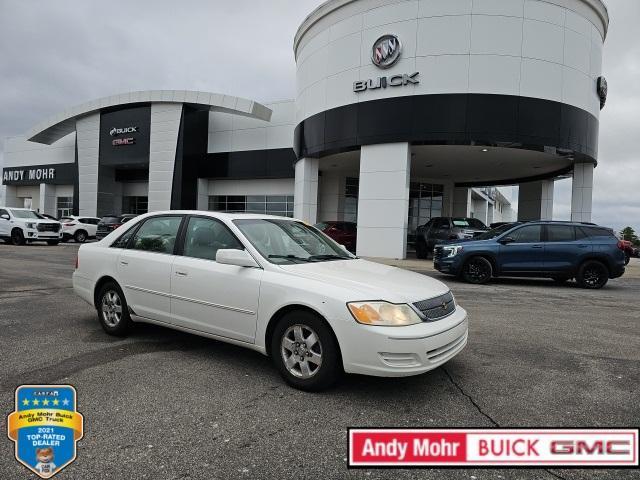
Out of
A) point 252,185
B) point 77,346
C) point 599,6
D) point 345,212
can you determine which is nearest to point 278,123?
point 252,185

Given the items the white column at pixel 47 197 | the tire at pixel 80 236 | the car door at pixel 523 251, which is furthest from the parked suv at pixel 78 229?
the car door at pixel 523 251

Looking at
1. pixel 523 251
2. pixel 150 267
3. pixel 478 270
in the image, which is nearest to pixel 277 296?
pixel 150 267

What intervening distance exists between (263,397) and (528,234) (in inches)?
378

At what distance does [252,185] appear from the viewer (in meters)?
30.2

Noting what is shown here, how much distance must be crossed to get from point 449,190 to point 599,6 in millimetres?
13417

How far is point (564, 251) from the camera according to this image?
10828 millimetres

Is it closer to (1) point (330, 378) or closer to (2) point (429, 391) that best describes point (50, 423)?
(1) point (330, 378)

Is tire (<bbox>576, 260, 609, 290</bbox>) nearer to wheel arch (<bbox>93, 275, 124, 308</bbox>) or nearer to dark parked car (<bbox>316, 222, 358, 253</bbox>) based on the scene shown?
wheel arch (<bbox>93, 275, 124, 308</bbox>)

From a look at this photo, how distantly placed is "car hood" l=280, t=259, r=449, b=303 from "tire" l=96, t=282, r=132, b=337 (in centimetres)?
233

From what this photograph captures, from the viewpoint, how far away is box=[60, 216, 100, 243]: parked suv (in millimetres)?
26891

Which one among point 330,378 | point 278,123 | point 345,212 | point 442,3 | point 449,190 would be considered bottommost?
point 330,378

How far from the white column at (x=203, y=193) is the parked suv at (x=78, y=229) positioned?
705 centimetres

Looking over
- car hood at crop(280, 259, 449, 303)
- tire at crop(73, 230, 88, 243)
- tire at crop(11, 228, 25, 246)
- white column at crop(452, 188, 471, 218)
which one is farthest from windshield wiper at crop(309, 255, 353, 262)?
white column at crop(452, 188, 471, 218)

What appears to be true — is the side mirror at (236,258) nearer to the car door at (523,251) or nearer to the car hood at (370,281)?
the car hood at (370,281)
